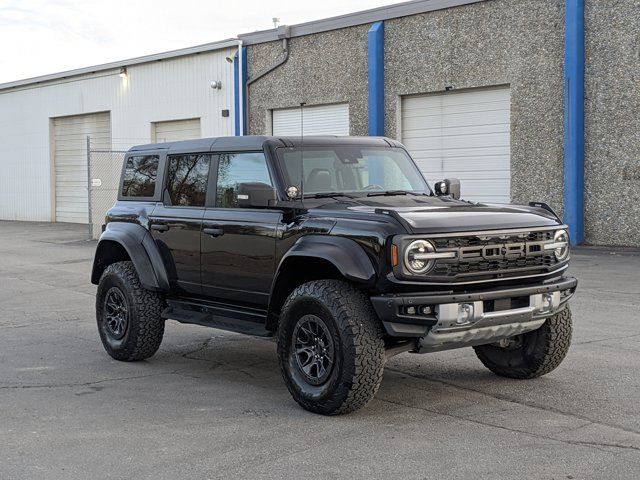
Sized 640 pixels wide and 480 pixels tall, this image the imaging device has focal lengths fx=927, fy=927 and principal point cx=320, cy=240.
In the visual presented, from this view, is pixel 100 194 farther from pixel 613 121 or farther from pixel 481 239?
pixel 481 239

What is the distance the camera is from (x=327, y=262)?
6.21 metres

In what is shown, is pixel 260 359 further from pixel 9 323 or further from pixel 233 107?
pixel 233 107

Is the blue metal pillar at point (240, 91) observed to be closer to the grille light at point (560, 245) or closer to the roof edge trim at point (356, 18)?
the roof edge trim at point (356, 18)

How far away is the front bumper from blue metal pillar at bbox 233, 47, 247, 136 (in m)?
20.6

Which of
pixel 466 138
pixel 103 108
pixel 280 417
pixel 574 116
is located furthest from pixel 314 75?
pixel 280 417

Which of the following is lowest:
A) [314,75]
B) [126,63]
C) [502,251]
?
[502,251]

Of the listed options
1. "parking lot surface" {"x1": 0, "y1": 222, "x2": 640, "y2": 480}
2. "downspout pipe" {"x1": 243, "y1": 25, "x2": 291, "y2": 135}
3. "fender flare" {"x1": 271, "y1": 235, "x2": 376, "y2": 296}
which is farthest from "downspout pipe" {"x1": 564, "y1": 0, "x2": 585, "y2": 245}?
"fender flare" {"x1": 271, "y1": 235, "x2": 376, "y2": 296}

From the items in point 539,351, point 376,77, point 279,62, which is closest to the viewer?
point 539,351

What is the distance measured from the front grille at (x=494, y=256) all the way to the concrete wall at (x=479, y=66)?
512 inches

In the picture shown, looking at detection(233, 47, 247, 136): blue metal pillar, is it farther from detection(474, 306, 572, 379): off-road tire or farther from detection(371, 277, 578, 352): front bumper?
detection(371, 277, 578, 352): front bumper

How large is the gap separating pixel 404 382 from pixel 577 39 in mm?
12894

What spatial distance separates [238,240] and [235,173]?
0.65 m

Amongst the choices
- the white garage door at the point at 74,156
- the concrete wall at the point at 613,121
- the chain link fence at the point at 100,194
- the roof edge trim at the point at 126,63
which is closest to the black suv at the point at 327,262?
the concrete wall at the point at 613,121

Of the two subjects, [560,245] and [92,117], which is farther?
[92,117]
